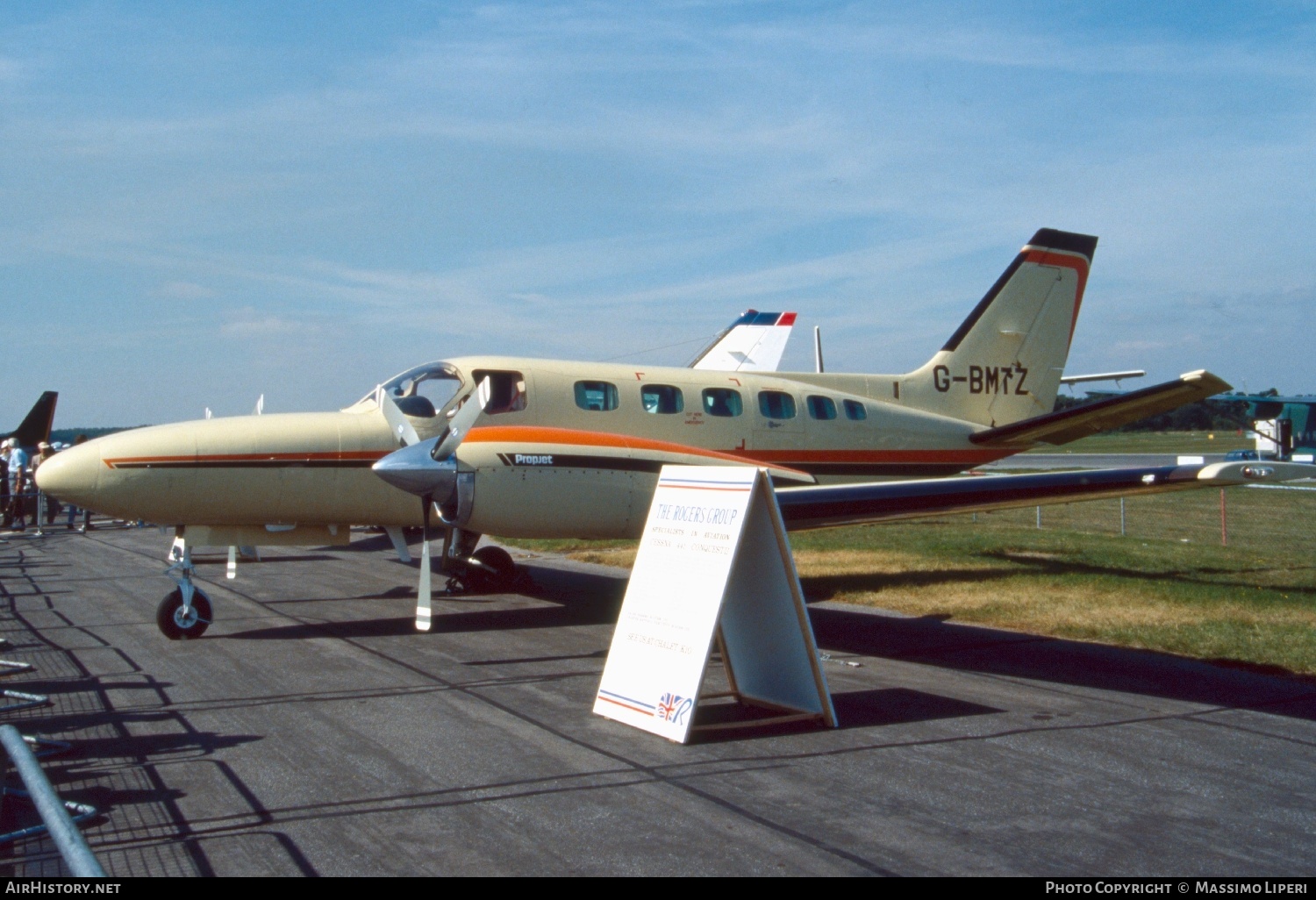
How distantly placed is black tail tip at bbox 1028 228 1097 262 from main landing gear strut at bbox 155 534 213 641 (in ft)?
42.8

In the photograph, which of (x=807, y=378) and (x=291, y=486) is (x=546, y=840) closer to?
(x=291, y=486)

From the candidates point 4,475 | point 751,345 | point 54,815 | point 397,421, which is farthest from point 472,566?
point 4,475

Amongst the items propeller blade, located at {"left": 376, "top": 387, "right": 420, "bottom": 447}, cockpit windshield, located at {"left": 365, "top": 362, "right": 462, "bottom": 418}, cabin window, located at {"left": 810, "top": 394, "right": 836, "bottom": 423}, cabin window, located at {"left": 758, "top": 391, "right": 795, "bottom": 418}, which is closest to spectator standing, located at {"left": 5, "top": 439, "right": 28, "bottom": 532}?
cockpit windshield, located at {"left": 365, "top": 362, "right": 462, "bottom": 418}

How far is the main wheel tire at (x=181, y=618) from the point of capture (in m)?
10.9

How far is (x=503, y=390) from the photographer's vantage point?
41.7 ft

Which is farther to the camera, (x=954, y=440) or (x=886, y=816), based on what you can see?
(x=954, y=440)

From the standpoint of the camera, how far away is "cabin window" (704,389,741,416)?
1403cm

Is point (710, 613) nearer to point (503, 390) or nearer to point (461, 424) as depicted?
point (461, 424)

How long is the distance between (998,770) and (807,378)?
943 centimetres

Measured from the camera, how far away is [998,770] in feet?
21.2

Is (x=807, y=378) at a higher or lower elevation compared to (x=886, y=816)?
higher

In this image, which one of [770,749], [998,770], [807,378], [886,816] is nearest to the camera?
[886,816]

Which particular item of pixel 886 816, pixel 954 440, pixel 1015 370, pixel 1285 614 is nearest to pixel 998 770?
pixel 886 816

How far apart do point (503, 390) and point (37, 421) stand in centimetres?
3053
